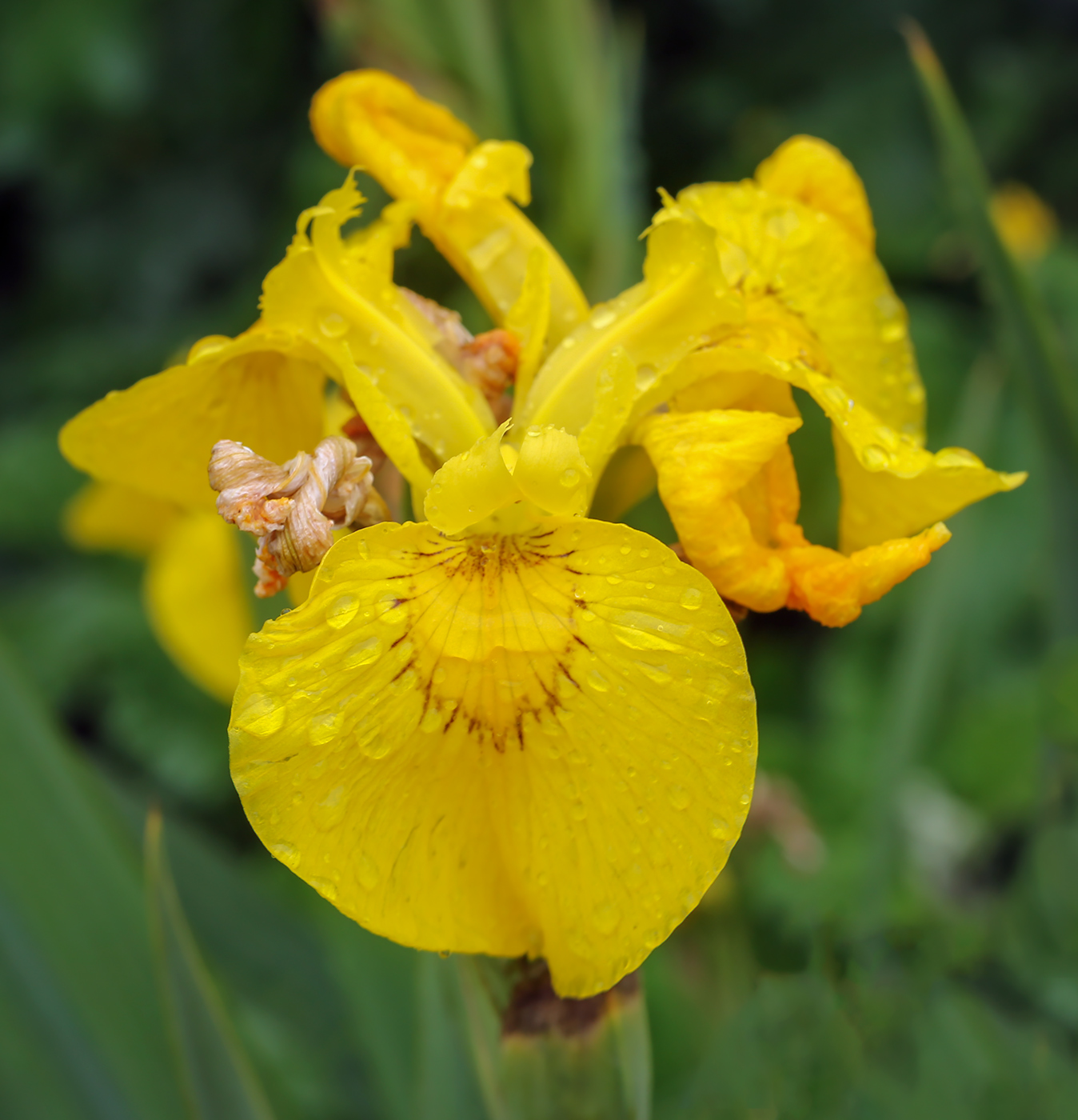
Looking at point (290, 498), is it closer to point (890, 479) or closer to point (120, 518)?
point (890, 479)

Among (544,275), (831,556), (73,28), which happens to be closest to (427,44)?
(73,28)

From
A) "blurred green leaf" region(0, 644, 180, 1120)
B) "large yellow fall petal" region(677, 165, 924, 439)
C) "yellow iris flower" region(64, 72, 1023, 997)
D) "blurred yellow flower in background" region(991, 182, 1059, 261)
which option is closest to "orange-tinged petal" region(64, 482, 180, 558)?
"blurred green leaf" region(0, 644, 180, 1120)

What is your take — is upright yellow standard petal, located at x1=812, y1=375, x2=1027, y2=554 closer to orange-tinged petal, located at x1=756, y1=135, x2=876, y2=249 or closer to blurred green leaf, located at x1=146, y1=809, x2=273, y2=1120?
orange-tinged petal, located at x1=756, y1=135, x2=876, y2=249

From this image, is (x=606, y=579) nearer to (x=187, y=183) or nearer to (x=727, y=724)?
(x=727, y=724)

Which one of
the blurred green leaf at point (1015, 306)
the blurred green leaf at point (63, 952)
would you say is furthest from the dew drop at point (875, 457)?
the blurred green leaf at point (63, 952)

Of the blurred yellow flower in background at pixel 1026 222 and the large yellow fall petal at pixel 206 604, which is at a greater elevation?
the large yellow fall petal at pixel 206 604

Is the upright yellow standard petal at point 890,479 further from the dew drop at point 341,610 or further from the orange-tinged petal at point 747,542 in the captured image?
the dew drop at point 341,610
